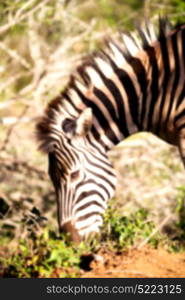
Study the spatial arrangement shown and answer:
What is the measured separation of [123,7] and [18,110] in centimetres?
408

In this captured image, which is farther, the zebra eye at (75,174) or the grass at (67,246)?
the zebra eye at (75,174)

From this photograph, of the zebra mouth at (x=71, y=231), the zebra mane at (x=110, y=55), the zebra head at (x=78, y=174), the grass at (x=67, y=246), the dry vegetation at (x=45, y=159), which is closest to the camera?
the grass at (x=67, y=246)

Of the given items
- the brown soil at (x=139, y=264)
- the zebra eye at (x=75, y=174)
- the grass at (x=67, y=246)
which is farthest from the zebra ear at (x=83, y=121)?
the brown soil at (x=139, y=264)

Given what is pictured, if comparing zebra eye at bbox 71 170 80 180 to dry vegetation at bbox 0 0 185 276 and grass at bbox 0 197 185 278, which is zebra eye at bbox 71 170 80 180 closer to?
grass at bbox 0 197 185 278

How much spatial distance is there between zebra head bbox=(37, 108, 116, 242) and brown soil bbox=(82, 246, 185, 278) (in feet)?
1.85

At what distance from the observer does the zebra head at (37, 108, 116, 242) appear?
185 inches

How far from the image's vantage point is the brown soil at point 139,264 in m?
3.75

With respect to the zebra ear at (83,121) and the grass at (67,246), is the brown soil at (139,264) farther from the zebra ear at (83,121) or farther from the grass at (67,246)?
the zebra ear at (83,121)

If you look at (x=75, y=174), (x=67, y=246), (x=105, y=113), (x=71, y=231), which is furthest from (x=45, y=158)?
(x=67, y=246)

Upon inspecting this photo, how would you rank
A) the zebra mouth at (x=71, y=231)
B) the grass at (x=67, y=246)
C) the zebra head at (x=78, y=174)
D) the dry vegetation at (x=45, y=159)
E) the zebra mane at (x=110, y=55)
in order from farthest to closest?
the dry vegetation at (x=45, y=159)
the zebra mane at (x=110, y=55)
the zebra head at (x=78, y=174)
the zebra mouth at (x=71, y=231)
the grass at (x=67, y=246)

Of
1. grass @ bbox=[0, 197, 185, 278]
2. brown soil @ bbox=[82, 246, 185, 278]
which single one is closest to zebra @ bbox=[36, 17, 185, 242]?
grass @ bbox=[0, 197, 185, 278]

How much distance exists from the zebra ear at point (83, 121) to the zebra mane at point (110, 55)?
20cm

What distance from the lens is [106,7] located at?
41.3 feet

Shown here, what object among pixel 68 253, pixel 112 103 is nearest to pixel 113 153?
pixel 112 103
